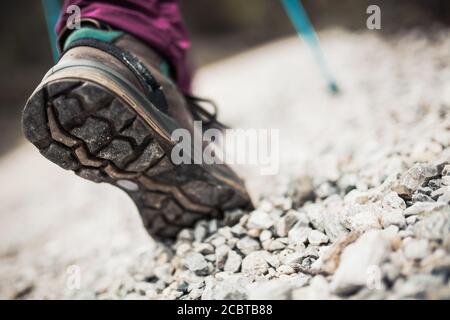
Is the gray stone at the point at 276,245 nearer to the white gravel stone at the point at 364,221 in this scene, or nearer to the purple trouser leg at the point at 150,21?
the white gravel stone at the point at 364,221

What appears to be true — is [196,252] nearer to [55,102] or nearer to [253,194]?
[253,194]

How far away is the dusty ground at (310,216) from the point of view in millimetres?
529

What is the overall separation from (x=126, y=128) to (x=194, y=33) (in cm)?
518

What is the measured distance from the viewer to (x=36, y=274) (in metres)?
1.15

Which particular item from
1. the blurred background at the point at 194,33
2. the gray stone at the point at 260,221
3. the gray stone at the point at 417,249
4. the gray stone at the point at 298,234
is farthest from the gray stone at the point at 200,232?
the blurred background at the point at 194,33

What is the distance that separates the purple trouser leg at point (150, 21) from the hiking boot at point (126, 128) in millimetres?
29

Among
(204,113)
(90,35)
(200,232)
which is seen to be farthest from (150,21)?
(200,232)

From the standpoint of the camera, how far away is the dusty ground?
53 centimetres

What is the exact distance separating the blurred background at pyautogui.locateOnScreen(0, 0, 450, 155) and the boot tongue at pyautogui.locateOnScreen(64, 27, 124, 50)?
9.77ft

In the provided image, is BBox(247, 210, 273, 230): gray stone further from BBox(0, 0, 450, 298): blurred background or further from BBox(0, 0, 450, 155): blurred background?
BBox(0, 0, 450, 155): blurred background

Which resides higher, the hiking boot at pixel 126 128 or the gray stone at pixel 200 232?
the hiking boot at pixel 126 128

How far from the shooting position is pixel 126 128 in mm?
675
